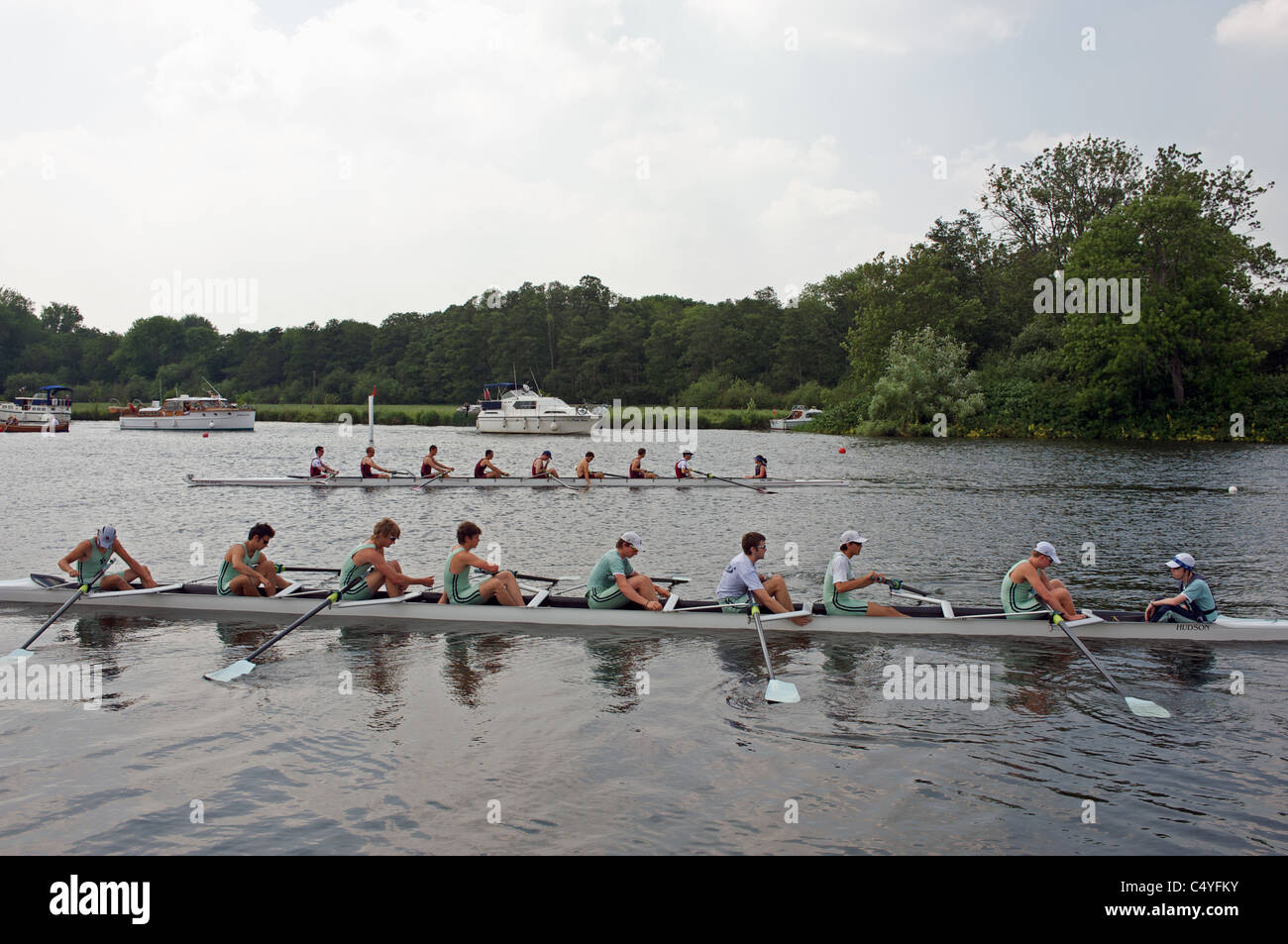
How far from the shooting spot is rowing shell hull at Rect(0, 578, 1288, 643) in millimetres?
12125

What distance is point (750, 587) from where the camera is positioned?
1196 cm

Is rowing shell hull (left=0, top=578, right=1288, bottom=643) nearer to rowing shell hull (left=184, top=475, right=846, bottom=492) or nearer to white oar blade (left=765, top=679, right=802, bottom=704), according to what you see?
white oar blade (left=765, top=679, right=802, bottom=704)

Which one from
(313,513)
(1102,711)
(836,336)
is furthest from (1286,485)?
(836,336)

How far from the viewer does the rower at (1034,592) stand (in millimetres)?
11656

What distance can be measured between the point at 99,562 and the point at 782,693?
10565 millimetres

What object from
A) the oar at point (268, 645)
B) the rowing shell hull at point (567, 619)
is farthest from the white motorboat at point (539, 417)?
the oar at point (268, 645)

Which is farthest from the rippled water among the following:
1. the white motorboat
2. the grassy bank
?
the grassy bank

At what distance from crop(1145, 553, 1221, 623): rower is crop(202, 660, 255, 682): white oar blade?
11.9m

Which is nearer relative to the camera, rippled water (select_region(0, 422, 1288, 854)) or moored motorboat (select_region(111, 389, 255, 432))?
rippled water (select_region(0, 422, 1288, 854))

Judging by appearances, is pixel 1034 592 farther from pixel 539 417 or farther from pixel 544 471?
pixel 539 417

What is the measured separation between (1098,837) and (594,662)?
6254mm

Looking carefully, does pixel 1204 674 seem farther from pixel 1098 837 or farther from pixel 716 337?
pixel 716 337

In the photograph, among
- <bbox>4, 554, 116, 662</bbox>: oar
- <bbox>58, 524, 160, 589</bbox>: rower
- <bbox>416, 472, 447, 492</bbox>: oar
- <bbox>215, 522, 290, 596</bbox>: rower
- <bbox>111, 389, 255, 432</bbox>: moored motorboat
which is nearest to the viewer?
<bbox>4, 554, 116, 662</bbox>: oar

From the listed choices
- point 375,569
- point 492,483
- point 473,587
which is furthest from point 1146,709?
point 492,483
